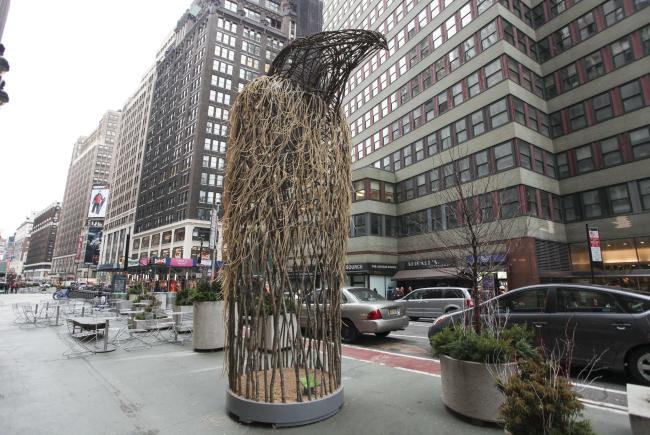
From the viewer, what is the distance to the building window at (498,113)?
24948 millimetres

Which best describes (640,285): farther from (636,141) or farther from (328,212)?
(328,212)

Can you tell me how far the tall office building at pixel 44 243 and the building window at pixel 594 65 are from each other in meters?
189

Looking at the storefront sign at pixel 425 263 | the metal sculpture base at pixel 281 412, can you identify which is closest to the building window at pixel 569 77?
the storefront sign at pixel 425 263

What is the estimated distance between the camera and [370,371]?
6387mm

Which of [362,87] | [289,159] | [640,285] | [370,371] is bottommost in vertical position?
[370,371]

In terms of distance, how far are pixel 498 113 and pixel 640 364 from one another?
76.5 ft

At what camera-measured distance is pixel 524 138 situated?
962 inches

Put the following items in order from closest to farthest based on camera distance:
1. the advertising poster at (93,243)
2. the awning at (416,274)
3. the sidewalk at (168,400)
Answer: the sidewalk at (168,400) → the awning at (416,274) → the advertising poster at (93,243)

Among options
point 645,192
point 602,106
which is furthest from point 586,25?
point 645,192

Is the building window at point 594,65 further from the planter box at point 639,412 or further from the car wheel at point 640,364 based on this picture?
the planter box at point 639,412

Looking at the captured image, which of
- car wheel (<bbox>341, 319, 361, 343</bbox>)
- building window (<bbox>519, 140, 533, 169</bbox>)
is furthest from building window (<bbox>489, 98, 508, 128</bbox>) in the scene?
car wheel (<bbox>341, 319, 361, 343</bbox>)

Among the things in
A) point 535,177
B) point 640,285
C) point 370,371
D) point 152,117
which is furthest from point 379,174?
point 152,117

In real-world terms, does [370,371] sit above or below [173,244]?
below

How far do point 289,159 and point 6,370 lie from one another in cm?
654
